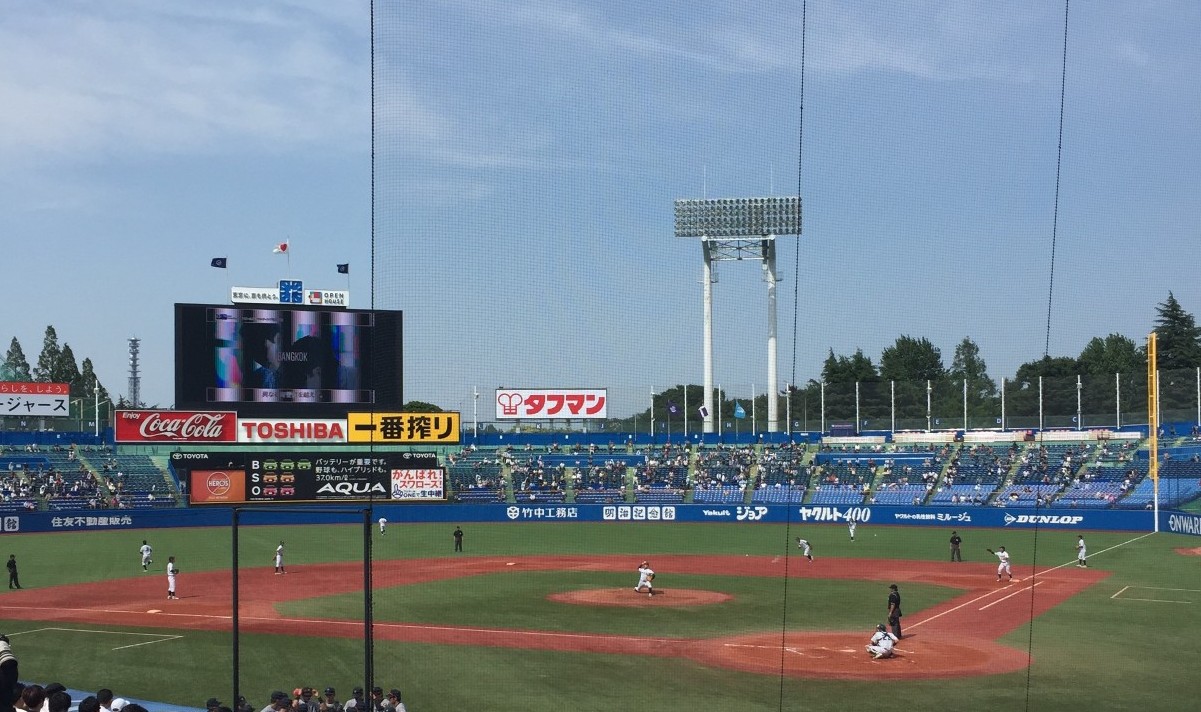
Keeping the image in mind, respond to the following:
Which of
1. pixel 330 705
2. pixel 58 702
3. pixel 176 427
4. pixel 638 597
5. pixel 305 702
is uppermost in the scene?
pixel 176 427

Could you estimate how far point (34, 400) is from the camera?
246 feet

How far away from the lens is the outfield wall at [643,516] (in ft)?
176

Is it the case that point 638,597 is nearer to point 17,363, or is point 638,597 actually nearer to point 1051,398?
point 1051,398

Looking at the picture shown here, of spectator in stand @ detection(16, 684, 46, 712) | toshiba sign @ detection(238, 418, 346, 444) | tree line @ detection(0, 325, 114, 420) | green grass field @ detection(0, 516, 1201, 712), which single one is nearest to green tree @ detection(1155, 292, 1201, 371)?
green grass field @ detection(0, 516, 1201, 712)

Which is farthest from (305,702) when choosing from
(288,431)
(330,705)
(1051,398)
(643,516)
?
(1051,398)

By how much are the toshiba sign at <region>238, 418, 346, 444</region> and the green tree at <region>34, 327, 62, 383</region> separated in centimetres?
8468

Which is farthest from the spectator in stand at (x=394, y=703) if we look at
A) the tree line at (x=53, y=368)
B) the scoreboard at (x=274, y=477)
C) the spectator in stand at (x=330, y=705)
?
the tree line at (x=53, y=368)

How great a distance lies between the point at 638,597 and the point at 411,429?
25931 mm

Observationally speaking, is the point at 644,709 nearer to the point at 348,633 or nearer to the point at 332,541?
the point at 348,633

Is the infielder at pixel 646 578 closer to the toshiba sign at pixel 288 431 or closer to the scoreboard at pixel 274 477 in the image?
the scoreboard at pixel 274 477

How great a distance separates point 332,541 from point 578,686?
115 feet

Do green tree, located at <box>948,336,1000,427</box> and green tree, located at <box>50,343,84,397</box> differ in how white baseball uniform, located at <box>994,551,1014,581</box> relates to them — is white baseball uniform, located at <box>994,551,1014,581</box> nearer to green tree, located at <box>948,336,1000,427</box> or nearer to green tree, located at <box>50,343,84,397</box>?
green tree, located at <box>948,336,1000,427</box>

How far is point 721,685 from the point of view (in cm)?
2097

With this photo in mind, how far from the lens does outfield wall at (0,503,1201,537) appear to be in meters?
53.5
